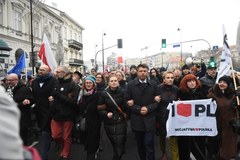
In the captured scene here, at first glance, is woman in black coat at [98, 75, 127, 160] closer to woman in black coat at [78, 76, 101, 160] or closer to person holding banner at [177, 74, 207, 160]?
woman in black coat at [78, 76, 101, 160]

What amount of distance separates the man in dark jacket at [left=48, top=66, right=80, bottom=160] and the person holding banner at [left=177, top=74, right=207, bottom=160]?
7.16 feet

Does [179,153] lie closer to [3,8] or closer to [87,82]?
[87,82]

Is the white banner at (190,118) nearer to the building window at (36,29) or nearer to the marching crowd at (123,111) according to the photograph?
the marching crowd at (123,111)

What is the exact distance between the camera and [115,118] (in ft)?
18.6

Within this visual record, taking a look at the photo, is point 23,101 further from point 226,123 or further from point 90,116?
point 226,123

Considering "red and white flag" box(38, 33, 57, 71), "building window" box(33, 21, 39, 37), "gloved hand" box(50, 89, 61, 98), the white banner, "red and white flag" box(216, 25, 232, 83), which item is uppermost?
"building window" box(33, 21, 39, 37)

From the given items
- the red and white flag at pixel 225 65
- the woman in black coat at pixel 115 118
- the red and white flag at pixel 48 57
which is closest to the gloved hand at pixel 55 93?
the woman in black coat at pixel 115 118

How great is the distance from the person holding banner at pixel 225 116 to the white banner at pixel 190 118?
154 mm

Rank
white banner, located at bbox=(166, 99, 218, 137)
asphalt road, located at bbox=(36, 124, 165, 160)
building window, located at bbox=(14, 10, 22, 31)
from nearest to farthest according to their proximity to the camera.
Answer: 1. white banner, located at bbox=(166, 99, 218, 137)
2. asphalt road, located at bbox=(36, 124, 165, 160)
3. building window, located at bbox=(14, 10, 22, 31)

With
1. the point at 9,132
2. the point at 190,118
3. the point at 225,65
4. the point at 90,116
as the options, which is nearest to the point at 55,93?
the point at 90,116

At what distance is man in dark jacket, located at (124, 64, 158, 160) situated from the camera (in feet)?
17.9

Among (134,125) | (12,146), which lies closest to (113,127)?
(134,125)

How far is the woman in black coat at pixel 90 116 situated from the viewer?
232 inches

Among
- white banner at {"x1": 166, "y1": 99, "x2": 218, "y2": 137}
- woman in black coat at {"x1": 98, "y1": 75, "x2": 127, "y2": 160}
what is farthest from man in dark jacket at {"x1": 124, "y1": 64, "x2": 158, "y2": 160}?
white banner at {"x1": 166, "y1": 99, "x2": 218, "y2": 137}
